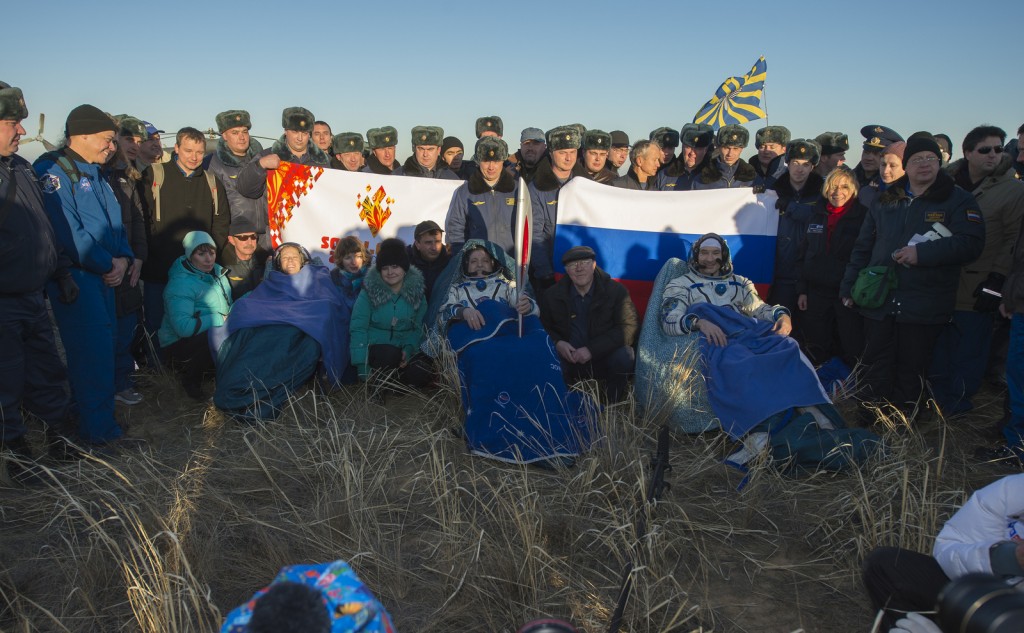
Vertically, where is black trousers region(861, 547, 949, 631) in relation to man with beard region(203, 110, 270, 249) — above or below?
below

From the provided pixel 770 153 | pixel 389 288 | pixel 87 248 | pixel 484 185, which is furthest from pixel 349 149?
pixel 770 153

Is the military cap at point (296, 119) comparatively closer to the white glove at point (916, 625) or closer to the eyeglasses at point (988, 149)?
the eyeglasses at point (988, 149)

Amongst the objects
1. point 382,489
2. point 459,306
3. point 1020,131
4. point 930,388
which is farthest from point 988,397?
point 382,489

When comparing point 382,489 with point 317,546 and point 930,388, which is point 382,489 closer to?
point 317,546

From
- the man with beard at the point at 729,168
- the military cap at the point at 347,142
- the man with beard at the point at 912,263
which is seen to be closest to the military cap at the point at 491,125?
the military cap at the point at 347,142

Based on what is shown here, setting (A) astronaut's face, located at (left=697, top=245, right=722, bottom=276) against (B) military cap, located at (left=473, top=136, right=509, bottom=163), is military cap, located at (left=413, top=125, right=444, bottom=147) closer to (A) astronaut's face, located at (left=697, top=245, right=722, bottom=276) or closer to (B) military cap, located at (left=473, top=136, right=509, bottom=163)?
(B) military cap, located at (left=473, top=136, right=509, bottom=163)

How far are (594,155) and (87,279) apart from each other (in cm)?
409

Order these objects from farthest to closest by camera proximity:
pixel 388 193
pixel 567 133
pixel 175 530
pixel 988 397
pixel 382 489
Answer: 1. pixel 388 193
2. pixel 567 133
3. pixel 988 397
4. pixel 382 489
5. pixel 175 530

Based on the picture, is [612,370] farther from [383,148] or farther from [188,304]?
[383,148]

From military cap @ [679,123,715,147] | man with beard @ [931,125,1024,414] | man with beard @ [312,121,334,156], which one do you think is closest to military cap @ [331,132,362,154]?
man with beard @ [312,121,334,156]

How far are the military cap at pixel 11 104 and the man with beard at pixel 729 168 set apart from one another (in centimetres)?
503

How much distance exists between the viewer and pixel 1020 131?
16.2 ft

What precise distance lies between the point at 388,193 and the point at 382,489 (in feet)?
11.7

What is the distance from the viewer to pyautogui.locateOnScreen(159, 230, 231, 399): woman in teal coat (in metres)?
5.07
